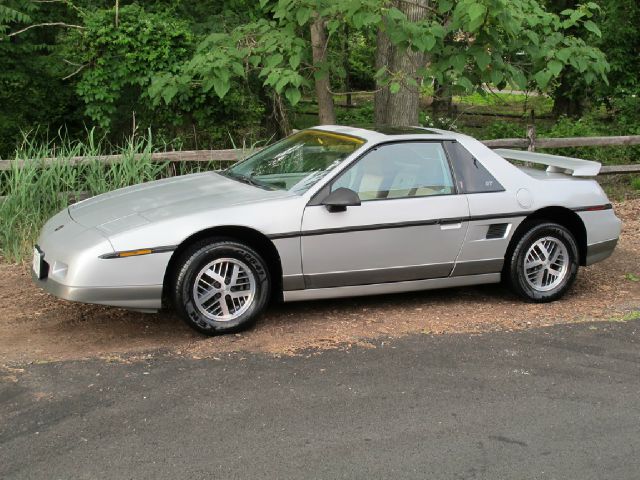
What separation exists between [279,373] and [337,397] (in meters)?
0.50

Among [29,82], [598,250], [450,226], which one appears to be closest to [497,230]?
[450,226]

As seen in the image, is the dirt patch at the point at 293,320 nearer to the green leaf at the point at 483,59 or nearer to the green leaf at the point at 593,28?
the green leaf at the point at 483,59

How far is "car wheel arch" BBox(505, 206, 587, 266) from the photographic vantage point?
21.7 ft

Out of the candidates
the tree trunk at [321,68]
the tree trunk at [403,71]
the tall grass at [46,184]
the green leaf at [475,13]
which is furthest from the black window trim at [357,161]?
the tall grass at [46,184]

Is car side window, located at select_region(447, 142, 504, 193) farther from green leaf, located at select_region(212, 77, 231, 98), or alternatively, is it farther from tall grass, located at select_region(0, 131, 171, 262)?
tall grass, located at select_region(0, 131, 171, 262)

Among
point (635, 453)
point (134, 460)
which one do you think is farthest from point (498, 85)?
point (134, 460)

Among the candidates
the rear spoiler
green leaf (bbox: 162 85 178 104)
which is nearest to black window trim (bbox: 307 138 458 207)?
the rear spoiler

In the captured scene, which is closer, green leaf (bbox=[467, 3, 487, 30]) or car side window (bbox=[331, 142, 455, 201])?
car side window (bbox=[331, 142, 455, 201])

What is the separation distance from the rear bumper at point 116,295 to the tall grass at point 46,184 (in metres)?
2.86

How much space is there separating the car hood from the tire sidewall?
1.95 m

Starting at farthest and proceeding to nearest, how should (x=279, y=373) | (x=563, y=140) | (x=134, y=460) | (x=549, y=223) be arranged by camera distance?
(x=563, y=140), (x=549, y=223), (x=279, y=373), (x=134, y=460)

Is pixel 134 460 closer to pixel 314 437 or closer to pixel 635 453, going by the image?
pixel 314 437

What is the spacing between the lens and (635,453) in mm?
4074

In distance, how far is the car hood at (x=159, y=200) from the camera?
580 centimetres
